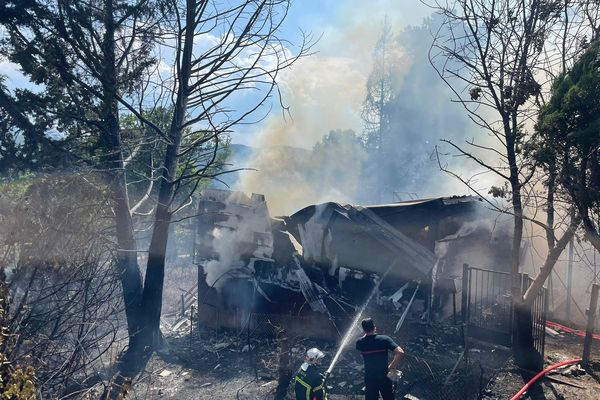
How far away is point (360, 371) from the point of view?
803 cm

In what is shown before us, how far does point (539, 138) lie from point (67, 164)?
8.14 meters

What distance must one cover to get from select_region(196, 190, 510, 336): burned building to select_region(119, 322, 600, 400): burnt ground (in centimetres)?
80

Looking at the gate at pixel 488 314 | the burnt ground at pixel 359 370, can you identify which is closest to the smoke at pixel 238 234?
the burnt ground at pixel 359 370

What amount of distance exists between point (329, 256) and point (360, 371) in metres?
3.14

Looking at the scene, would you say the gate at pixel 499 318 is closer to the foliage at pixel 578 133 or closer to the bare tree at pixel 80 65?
the foliage at pixel 578 133

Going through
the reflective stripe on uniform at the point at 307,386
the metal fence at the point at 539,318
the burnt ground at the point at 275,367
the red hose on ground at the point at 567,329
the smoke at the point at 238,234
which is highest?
the smoke at the point at 238,234

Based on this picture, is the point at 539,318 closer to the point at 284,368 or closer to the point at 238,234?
the point at 284,368

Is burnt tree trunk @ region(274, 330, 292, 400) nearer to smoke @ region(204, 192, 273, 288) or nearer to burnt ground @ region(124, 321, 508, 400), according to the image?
burnt ground @ region(124, 321, 508, 400)

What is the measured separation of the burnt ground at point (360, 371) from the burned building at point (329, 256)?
31.5 inches

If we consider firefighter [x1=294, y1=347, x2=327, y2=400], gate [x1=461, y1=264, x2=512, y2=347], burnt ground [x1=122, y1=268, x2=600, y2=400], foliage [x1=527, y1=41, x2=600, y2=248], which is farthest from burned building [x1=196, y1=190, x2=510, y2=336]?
foliage [x1=527, y1=41, x2=600, y2=248]

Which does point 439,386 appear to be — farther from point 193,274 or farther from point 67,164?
point 193,274

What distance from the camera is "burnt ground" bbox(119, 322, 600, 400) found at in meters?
6.81

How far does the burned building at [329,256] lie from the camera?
9938mm

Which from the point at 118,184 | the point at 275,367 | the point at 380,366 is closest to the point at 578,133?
the point at 380,366
